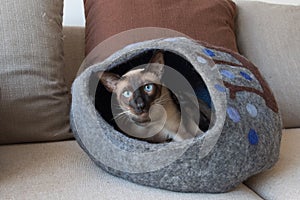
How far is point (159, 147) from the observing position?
82cm

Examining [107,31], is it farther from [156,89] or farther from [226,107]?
[226,107]

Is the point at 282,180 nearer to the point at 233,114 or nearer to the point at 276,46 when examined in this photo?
the point at 233,114

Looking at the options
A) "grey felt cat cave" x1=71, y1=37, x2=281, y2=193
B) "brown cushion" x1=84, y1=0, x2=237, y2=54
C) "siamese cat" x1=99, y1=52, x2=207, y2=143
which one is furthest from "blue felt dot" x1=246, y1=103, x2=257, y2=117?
"brown cushion" x1=84, y1=0, x2=237, y2=54

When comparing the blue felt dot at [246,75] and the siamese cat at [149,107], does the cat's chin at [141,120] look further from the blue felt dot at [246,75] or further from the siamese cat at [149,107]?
the blue felt dot at [246,75]

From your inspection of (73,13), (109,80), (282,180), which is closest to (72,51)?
(73,13)

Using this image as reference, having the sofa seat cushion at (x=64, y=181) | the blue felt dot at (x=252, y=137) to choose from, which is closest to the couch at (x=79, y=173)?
the sofa seat cushion at (x=64, y=181)

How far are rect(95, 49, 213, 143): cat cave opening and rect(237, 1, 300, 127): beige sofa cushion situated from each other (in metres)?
0.45

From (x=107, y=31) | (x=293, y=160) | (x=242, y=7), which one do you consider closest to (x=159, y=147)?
(x=293, y=160)

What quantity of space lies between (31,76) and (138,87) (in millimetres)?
340

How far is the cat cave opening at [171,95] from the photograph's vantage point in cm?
95

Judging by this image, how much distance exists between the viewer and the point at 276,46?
1.42 metres

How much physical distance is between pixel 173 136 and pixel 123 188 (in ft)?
0.59

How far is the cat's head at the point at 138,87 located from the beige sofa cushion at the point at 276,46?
0.57 metres

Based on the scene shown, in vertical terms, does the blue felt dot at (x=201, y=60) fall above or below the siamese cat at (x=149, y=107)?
above
